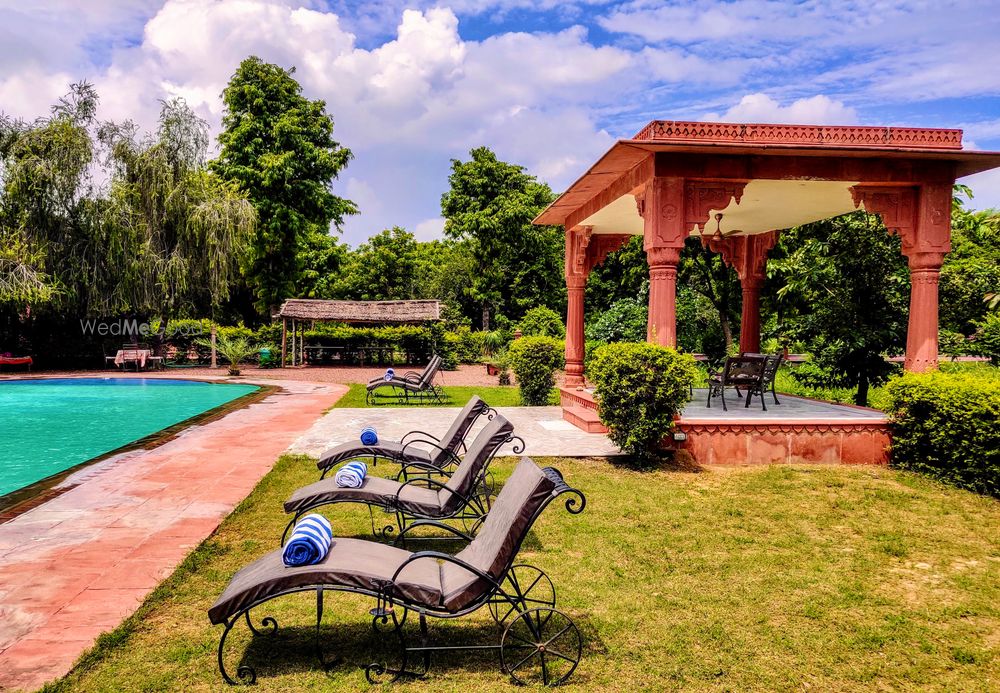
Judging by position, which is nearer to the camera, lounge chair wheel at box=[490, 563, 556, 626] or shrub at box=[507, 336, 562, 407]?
lounge chair wheel at box=[490, 563, 556, 626]

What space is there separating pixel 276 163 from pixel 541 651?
2858 centimetres

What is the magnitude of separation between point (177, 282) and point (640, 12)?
58.2ft

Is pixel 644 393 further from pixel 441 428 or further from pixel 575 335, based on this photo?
pixel 575 335

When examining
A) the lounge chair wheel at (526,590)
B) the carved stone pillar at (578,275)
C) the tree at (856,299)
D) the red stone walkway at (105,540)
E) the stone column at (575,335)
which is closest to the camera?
the red stone walkway at (105,540)

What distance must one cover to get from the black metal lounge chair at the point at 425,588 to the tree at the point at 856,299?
8652mm

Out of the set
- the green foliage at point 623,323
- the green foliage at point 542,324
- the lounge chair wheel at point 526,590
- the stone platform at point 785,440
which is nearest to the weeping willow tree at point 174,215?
the green foliage at point 542,324

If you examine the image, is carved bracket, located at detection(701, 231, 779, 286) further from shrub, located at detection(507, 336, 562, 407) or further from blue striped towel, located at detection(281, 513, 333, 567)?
blue striped towel, located at detection(281, 513, 333, 567)

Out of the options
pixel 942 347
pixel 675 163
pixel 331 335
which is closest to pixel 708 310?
pixel 942 347

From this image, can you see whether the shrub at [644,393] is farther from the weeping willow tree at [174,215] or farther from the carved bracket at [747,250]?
the weeping willow tree at [174,215]

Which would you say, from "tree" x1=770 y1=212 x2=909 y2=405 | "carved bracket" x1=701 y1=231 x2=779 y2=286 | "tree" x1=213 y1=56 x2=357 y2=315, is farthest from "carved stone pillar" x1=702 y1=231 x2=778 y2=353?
"tree" x1=213 y1=56 x2=357 y2=315

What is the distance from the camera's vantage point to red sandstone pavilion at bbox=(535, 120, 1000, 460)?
805 cm

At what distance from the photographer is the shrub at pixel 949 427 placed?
6.95 metres

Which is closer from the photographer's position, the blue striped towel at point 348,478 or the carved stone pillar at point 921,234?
the blue striped towel at point 348,478

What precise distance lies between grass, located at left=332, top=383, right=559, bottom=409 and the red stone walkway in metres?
4.85
